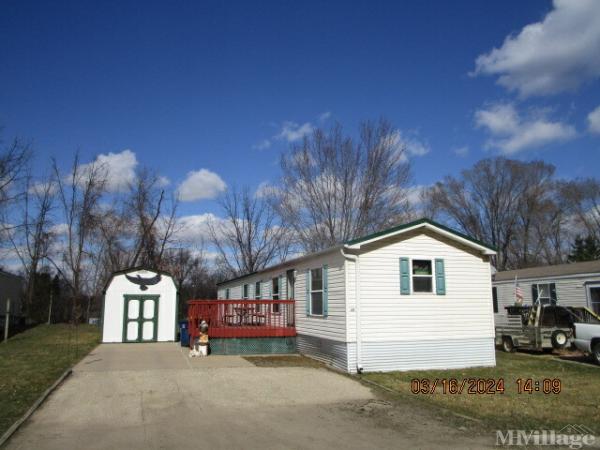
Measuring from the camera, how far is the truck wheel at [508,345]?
58.9ft

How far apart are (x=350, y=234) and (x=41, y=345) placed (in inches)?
648

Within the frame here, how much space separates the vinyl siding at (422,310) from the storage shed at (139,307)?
11714mm

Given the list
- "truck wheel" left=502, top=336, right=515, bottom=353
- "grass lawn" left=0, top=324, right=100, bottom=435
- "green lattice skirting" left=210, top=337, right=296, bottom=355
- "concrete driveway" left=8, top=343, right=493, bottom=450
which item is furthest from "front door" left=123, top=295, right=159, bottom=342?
"truck wheel" left=502, top=336, right=515, bottom=353

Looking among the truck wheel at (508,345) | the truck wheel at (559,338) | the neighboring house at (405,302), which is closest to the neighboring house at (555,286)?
the truck wheel at (508,345)

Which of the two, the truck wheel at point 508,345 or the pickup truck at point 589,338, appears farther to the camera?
the truck wheel at point 508,345

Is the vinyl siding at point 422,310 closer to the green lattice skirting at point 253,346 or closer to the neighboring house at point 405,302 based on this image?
the neighboring house at point 405,302

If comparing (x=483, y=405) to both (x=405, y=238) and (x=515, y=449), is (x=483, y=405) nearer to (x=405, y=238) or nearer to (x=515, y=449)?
Result: (x=515, y=449)

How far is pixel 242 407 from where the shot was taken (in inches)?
331

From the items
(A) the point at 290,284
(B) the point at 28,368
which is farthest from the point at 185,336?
(B) the point at 28,368

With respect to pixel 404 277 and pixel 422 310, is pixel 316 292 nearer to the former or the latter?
pixel 404 277

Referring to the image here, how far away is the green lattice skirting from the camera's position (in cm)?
1574

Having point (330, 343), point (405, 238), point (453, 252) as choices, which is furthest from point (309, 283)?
point (453, 252)

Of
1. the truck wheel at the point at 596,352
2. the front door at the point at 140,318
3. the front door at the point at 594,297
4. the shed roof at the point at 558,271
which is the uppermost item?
the shed roof at the point at 558,271

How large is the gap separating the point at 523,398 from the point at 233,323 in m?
9.92
